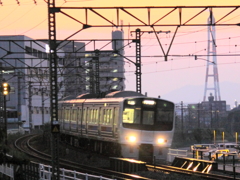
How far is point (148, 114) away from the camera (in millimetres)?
22406

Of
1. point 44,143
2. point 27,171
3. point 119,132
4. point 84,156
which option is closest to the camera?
point 27,171

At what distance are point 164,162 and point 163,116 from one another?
2310 mm

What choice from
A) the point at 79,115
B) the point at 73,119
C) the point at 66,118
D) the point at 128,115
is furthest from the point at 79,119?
the point at 128,115

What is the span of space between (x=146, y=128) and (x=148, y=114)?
602 millimetres

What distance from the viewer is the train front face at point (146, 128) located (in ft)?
72.2

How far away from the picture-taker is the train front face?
2202cm

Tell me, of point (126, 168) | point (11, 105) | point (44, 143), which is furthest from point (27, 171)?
point (11, 105)

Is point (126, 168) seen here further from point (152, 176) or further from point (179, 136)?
point (179, 136)

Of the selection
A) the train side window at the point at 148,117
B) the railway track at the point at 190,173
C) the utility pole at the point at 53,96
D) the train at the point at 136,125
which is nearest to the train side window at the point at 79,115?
the train at the point at 136,125

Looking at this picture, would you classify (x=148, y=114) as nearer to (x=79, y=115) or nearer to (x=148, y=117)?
(x=148, y=117)

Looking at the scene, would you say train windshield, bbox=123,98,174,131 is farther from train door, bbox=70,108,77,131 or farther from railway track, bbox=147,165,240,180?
train door, bbox=70,108,77,131

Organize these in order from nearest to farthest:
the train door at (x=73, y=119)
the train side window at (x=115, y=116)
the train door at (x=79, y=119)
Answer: the train side window at (x=115, y=116) → the train door at (x=79, y=119) → the train door at (x=73, y=119)

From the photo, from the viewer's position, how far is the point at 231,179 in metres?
16.3

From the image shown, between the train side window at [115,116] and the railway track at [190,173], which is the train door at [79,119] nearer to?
the train side window at [115,116]
